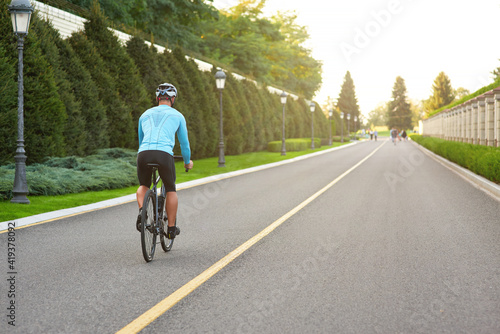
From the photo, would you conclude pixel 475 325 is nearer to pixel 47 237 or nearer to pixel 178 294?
pixel 178 294

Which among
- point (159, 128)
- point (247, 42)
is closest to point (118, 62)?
point (159, 128)

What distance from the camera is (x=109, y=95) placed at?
20078 mm

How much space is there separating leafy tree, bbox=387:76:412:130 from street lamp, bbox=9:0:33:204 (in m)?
140

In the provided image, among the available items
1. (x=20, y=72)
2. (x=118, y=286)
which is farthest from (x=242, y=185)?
(x=118, y=286)

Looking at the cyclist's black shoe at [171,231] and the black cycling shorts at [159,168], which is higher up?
the black cycling shorts at [159,168]

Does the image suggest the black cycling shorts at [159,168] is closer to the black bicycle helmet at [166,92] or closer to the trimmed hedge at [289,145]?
the black bicycle helmet at [166,92]

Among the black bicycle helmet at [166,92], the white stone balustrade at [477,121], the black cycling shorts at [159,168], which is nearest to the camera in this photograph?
the black cycling shorts at [159,168]

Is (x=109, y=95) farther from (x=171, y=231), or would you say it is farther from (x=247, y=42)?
(x=247, y=42)

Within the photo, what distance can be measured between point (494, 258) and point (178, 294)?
12.7 feet

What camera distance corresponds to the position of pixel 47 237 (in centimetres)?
748

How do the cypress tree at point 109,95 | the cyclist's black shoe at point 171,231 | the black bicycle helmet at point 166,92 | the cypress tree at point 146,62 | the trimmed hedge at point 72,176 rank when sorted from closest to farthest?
the black bicycle helmet at point 166,92 < the cyclist's black shoe at point 171,231 < the trimmed hedge at point 72,176 < the cypress tree at point 109,95 < the cypress tree at point 146,62

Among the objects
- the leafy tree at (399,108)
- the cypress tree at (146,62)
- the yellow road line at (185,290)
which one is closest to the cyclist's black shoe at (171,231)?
the yellow road line at (185,290)

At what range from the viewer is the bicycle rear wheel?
5.63m

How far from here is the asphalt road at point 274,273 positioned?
158 inches
